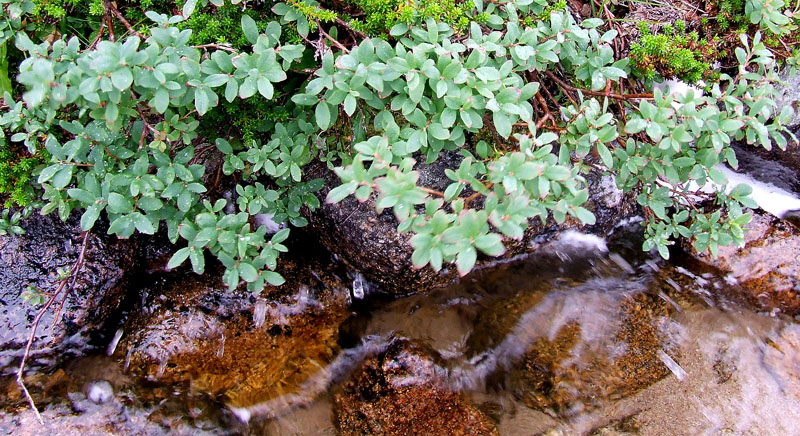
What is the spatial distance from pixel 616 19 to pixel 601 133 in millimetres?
Answer: 1599

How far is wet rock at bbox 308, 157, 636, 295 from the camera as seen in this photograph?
3705mm

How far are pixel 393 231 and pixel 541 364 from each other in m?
1.55

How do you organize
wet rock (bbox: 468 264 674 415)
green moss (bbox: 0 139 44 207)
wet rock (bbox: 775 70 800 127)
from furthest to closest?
wet rock (bbox: 775 70 800 127) → wet rock (bbox: 468 264 674 415) → green moss (bbox: 0 139 44 207)

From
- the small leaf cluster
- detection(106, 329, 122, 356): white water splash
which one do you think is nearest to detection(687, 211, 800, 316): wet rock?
the small leaf cluster

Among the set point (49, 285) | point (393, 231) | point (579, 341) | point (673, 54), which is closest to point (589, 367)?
point (579, 341)

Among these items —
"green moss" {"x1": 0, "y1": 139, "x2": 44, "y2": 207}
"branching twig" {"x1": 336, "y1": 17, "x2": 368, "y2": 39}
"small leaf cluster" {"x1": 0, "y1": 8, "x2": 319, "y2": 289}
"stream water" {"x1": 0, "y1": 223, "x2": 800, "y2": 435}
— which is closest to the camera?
"small leaf cluster" {"x1": 0, "y1": 8, "x2": 319, "y2": 289}

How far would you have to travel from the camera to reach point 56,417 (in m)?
3.19

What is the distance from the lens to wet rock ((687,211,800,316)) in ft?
13.9

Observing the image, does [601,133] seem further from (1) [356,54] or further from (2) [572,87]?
(1) [356,54]

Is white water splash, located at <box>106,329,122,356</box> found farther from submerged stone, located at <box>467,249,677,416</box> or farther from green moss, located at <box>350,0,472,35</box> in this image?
green moss, located at <box>350,0,472,35</box>

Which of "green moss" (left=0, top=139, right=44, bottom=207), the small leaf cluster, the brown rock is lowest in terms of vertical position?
the brown rock

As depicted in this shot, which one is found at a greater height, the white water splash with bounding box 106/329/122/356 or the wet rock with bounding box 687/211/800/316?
the wet rock with bounding box 687/211/800/316

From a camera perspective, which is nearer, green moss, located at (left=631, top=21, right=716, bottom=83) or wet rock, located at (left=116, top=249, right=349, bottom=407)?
green moss, located at (left=631, top=21, right=716, bottom=83)

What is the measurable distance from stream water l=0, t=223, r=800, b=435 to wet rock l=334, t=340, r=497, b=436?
0.05 m
